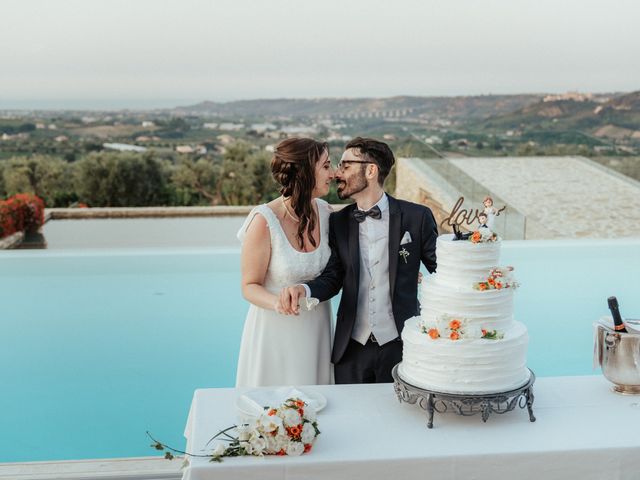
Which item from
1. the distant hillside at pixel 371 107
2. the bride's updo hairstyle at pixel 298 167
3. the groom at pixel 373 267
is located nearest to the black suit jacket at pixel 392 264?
the groom at pixel 373 267

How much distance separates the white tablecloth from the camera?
2082 mm

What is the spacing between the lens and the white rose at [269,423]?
6.72 feet

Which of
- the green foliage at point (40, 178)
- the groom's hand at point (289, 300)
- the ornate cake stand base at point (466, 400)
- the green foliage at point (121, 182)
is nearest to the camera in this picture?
A: the ornate cake stand base at point (466, 400)

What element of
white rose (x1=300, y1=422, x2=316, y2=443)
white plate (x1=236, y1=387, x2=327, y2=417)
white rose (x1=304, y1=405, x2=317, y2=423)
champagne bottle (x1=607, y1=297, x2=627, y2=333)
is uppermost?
champagne bottle (x1=607, y1=297, x2=627, y2=333)

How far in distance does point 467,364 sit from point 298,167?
1020 millimetres

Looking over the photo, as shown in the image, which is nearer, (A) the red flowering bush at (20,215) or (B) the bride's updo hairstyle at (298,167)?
(B) the bride's updo hairstyle at (298,167)

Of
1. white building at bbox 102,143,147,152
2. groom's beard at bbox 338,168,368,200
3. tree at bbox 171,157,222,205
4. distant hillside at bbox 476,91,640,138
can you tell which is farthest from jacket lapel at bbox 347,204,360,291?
distant hillside at bbox 476,91,640,138

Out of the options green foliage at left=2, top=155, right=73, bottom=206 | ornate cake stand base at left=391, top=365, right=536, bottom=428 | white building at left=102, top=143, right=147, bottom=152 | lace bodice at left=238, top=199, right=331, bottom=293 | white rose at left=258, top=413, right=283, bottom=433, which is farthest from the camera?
white building at left=102, top=143, right=147, bottom=152

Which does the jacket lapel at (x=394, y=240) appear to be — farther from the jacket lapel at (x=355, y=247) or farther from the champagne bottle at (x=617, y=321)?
the champagne bottle at (x=617, y=321)

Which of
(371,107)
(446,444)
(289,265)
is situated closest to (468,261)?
(446,444)

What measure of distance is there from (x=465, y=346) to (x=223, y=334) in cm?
442

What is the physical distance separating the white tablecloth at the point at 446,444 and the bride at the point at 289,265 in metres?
0.60

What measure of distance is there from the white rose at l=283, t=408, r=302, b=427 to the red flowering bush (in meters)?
9.05

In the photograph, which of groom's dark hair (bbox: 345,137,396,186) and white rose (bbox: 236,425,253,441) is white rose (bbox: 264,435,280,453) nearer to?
white rose (bbox: 236,425,253,441)
